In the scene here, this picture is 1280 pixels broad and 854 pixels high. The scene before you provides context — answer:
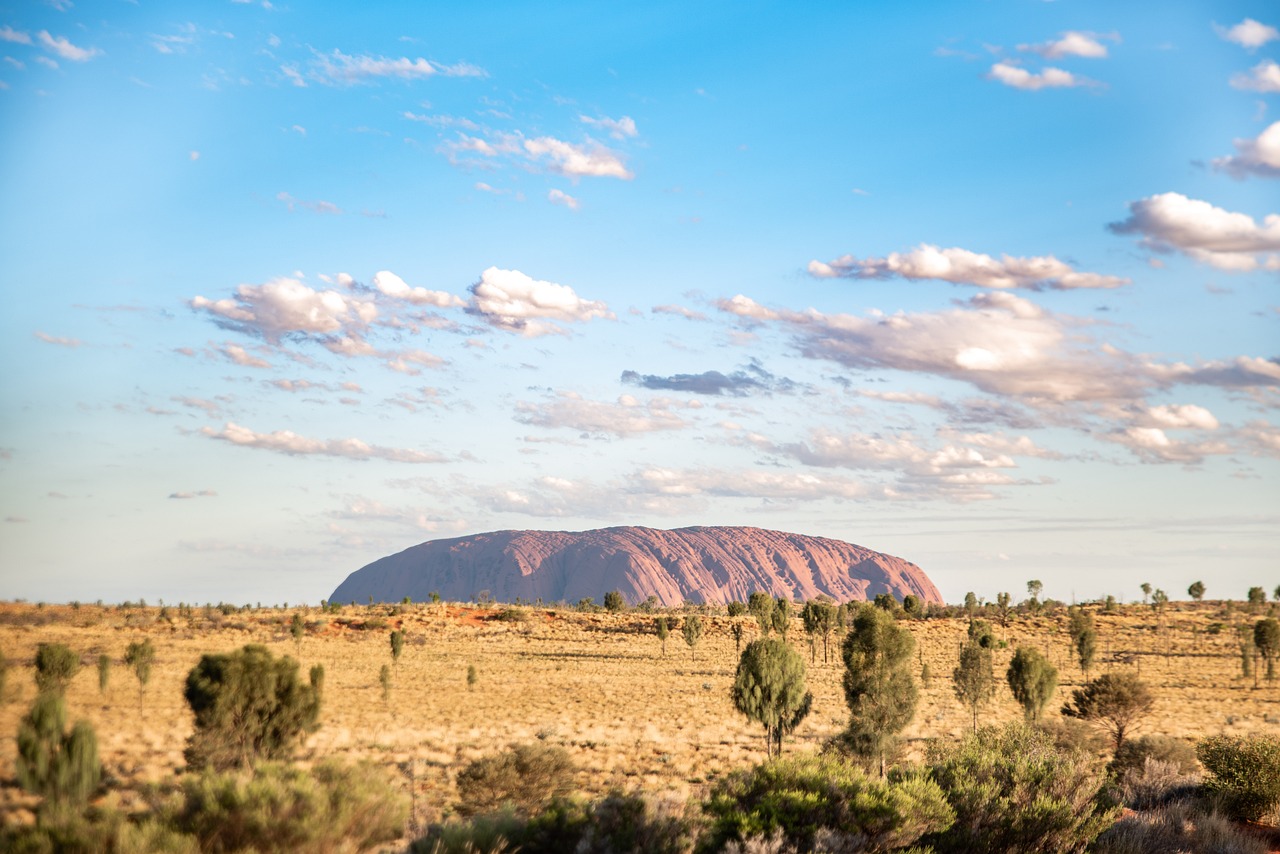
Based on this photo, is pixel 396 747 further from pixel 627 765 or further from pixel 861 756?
pixel 861 756

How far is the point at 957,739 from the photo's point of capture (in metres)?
43.5

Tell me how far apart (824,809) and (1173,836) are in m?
8.34

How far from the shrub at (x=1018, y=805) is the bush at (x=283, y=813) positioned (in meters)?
9.68

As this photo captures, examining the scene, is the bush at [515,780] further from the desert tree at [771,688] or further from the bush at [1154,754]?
the bush at [1154,754]

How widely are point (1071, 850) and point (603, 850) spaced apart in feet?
27.9

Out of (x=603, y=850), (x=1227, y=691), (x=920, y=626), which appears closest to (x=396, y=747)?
(x=603, y=850)

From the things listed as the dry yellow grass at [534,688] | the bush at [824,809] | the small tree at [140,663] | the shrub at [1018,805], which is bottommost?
the dry yellow grass at [534,688]

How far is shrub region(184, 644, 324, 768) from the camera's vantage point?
806 inches

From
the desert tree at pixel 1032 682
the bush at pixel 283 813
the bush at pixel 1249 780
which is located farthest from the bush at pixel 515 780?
the desert tree at pixel 1032 682

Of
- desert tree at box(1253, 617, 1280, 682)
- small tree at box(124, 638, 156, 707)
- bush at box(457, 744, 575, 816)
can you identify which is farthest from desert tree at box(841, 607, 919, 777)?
desert tree at box(1253, 617, 1280, 682)

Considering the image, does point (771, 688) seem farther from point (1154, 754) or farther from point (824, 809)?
point (824, 809)

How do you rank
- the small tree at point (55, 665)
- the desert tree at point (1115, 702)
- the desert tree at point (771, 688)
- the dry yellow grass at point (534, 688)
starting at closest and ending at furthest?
1. the small tree at point (55, 665)
2. the dry yellow grass at point (534, 688)
3. the desert tree at point (771, 688)
4. the desert tree at point (1115, 702)

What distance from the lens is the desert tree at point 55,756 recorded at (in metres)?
13.0

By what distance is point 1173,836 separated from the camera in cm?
1800
